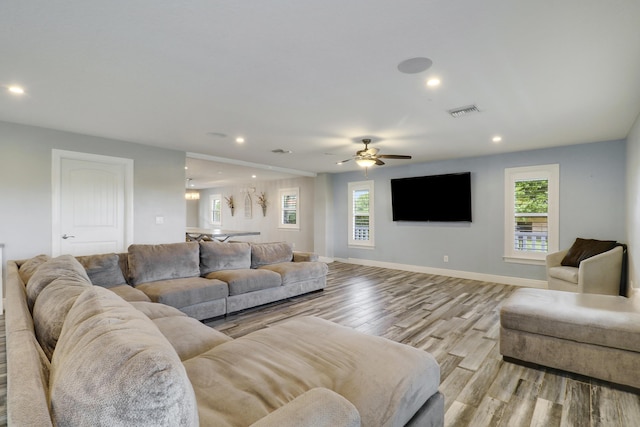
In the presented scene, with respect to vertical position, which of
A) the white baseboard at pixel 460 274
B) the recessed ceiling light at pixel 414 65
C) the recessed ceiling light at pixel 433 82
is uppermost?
the recessed ceiling light at pixel 414 65

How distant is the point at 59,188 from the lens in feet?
13.7

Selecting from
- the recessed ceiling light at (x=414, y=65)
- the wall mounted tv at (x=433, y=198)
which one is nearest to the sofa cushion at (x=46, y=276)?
the recessed ceiling light at (x=414, y=65)

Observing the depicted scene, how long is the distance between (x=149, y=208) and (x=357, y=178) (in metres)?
4.73

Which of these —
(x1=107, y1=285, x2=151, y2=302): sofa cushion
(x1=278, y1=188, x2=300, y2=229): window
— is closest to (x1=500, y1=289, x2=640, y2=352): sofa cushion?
(x1=107, y1=285, x2=151, y2=302): sofa cushion

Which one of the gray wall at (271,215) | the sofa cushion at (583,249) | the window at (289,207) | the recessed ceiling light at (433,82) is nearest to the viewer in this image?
the recessed ceiling light at (433,82)

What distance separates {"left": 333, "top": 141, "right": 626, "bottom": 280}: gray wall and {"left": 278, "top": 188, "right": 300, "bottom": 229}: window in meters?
1.42

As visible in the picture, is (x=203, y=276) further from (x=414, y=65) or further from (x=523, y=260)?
(x=523, y=260)

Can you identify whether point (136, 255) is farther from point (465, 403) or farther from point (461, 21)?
point (461, 21)

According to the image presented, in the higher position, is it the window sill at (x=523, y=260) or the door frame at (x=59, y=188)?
the door frame at (x=59, y=188)

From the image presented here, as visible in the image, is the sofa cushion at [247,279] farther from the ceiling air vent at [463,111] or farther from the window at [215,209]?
the window at [215,209]

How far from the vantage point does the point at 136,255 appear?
362 cm

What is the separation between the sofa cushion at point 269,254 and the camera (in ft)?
15.5

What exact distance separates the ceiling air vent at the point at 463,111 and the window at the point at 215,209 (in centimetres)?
985

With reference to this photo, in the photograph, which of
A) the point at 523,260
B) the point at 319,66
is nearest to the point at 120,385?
the point at 319,66
